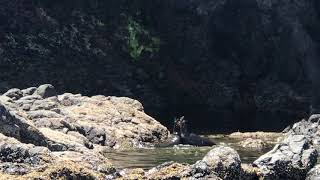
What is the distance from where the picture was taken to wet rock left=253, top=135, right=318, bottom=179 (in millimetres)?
21766

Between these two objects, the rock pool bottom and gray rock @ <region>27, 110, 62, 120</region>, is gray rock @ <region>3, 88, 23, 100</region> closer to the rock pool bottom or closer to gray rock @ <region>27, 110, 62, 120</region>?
gray rock @ <region>27, 110, 62, 120</region>

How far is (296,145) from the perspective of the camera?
23.7 meters

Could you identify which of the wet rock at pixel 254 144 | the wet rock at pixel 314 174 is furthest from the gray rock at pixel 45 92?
the wet rock at pixel 314 174

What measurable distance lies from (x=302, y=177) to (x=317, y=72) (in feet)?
117

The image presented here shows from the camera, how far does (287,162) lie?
22.1 metres

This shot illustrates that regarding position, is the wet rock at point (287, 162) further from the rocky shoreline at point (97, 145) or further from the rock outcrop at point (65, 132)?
the rock outcrop at point (65, 132)

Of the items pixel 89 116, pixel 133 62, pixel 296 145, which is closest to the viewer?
pixel 296 145

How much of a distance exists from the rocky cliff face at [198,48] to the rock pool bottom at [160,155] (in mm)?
20682

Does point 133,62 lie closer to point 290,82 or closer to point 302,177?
point 290,82

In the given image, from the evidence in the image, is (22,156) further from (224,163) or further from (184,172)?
(224,163)

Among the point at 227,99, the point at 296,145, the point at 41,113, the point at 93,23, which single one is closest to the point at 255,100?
the point at 227,99

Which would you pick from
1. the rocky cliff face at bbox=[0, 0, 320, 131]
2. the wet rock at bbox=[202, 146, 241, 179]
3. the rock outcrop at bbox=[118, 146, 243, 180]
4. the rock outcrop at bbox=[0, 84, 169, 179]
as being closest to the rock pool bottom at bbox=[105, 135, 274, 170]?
the rock outcrop at bbox=[0, 84, 169, 179]

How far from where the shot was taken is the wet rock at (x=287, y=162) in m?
21.8

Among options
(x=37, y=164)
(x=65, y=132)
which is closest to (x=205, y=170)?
(x=37, y=164)
